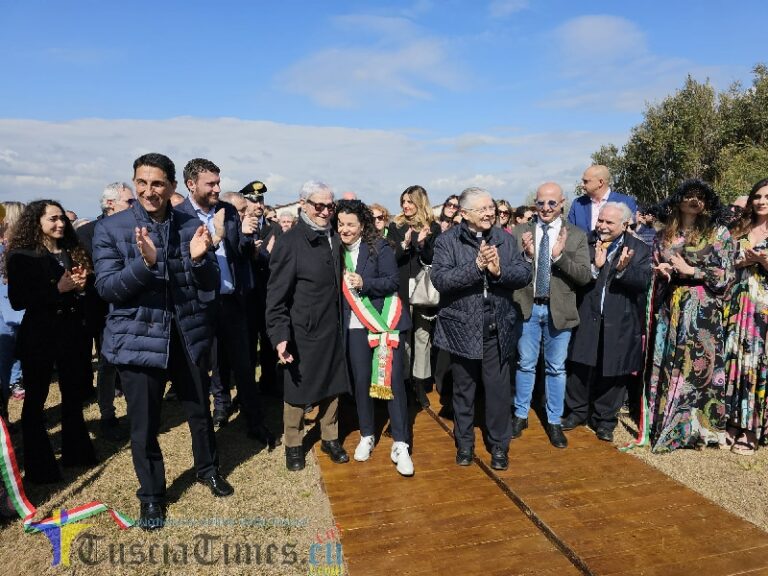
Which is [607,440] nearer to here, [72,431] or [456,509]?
[456,509]

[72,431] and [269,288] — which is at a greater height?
[269,288]

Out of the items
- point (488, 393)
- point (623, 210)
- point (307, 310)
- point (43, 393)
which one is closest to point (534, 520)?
point (488, 393)

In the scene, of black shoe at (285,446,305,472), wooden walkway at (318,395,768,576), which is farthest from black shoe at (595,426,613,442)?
black shoe at (285,446,305,472)

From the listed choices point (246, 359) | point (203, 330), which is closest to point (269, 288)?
point (203, 330)

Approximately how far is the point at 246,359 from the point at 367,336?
124 centimetres

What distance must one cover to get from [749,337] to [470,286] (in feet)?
8.36

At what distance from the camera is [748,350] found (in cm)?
434

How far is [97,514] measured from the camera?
348cm

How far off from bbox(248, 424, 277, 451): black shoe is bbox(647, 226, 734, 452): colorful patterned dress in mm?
3360

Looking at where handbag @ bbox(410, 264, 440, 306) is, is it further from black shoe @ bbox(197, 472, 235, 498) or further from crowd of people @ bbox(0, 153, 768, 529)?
black shoe @ bbox(197, 472, 235, 498)

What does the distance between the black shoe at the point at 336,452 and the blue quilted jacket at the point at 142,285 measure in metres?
1.58

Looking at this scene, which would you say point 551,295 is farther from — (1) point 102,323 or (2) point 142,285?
(1) point 102,323

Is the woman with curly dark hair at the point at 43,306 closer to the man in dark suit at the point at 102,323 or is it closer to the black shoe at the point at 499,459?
the man in dark suit at the point at 102,323

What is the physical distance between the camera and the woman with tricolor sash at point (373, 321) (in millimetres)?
4105
